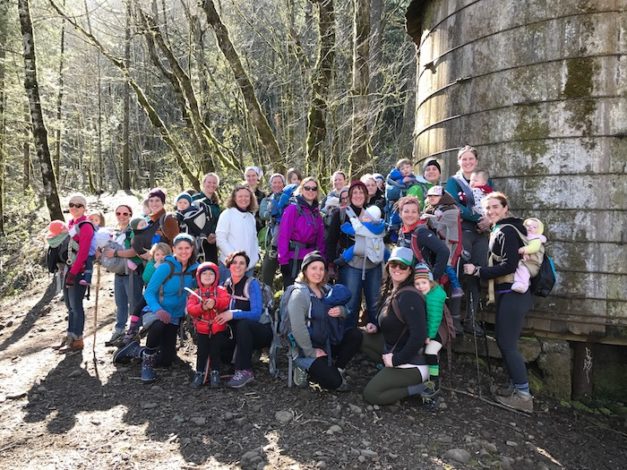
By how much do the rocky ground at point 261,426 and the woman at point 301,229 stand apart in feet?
4.43

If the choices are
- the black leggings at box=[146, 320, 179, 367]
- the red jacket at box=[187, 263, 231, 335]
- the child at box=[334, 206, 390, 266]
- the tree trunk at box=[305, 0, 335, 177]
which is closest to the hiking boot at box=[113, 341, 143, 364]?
the black leggings at box=[146, 320, 179, 367]

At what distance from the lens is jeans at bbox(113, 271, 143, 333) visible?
6.16m

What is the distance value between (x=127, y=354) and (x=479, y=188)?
462cm

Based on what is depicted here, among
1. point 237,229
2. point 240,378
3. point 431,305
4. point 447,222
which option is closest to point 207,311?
point 240,378

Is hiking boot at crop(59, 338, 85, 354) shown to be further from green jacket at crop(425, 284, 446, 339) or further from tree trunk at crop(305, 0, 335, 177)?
tree trunk at crop(305, 0, 335, 177)

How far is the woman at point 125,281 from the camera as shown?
607cm

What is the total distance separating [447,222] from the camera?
527cm

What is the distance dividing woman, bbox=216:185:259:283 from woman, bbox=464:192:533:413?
2.75 metres

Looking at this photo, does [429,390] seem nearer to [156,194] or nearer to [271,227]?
[271,227]

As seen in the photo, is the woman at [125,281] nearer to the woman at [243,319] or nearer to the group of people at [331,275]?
the group of people at [331,275]

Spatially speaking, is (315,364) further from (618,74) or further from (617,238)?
(618,74)

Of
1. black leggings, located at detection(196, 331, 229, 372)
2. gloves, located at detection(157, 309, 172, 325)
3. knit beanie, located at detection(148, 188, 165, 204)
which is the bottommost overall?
black leggings, located at detection(196, 331, 229, 372)

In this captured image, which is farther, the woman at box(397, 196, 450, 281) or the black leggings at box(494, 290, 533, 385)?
the woman at box(397, 196, 450, 281)

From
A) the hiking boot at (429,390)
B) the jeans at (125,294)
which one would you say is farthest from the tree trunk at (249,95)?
the hiking boot at (429,390)
